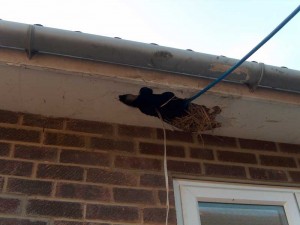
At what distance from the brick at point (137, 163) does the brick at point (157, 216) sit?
11.5 inches

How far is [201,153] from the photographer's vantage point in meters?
2.87

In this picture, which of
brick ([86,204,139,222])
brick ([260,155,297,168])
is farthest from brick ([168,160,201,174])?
brick ([260,155,297,168])

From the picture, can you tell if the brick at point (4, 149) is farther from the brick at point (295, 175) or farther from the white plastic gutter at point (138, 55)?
the brick at point (295, 175)

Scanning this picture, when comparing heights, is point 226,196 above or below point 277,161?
below

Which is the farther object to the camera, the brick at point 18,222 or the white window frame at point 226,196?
the white window frame at point 226,196

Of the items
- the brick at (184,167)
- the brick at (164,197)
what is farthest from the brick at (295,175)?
the brick at (164,197)

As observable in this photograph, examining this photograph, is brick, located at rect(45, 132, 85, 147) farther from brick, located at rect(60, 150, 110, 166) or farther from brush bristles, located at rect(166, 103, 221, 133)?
brush bristles, located at rect(166, 103, 221, 133)

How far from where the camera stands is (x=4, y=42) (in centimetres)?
210

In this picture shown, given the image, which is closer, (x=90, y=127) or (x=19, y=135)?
(x=19, y=135)

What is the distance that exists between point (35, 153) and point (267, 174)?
1640 millimetres

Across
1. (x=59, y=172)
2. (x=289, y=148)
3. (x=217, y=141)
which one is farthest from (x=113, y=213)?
(x=289, y=148)

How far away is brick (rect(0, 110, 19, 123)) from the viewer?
2582 mm

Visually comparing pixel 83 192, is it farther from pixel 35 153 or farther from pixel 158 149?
pixel 158 149

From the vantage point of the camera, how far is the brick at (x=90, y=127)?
2.68 metres
